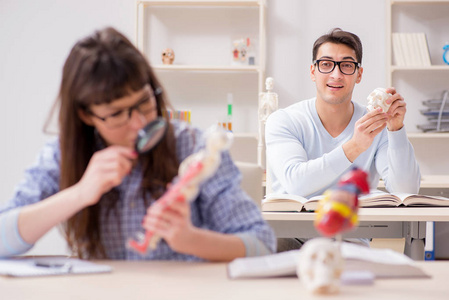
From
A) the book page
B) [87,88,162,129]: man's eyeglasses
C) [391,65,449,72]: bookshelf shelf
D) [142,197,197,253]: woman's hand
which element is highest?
[391,65,449,72]: bookshelf shelf

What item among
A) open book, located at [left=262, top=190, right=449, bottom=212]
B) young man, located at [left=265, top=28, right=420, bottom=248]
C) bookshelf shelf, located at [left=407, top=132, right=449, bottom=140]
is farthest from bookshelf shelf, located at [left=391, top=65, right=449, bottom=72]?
open book, located at [left=262, top=190, right=449, bottom=212]

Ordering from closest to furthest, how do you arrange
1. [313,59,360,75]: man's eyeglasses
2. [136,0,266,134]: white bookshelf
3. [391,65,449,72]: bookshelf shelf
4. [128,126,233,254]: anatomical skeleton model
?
[128,126,233,254]: anatomical skeleton model < [313,59,360,75]: man's eyeglasses < [391,65,449,72]: bookshelf shelf < [136,0,266,134]: white bookshelf

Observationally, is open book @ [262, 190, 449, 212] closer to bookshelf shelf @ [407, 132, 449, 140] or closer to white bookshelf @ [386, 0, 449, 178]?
bookshelf shelf @ [407, 132, 449, 140]

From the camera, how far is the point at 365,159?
251 cm

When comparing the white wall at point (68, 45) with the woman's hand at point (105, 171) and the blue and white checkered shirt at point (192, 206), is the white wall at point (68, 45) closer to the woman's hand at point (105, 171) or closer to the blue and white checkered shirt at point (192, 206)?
the blue and white checkered shirt at point (192, 206)

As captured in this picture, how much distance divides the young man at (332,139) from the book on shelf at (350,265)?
4.15 ft

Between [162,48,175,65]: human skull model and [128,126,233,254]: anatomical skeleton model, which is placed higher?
[162,48,175,65]: human skull model

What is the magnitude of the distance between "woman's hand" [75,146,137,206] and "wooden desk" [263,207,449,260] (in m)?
1.06

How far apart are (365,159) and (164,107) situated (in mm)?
1492

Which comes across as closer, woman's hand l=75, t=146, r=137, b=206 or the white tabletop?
woman's hand l=75, t=146, r=137, b=206

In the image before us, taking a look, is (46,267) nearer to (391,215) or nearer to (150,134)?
(150,134)

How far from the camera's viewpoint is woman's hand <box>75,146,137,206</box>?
3.25 feet

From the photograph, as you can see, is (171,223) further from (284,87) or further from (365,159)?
(284,87)

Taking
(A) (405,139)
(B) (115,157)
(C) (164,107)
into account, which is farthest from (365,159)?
(B) (115,157)
